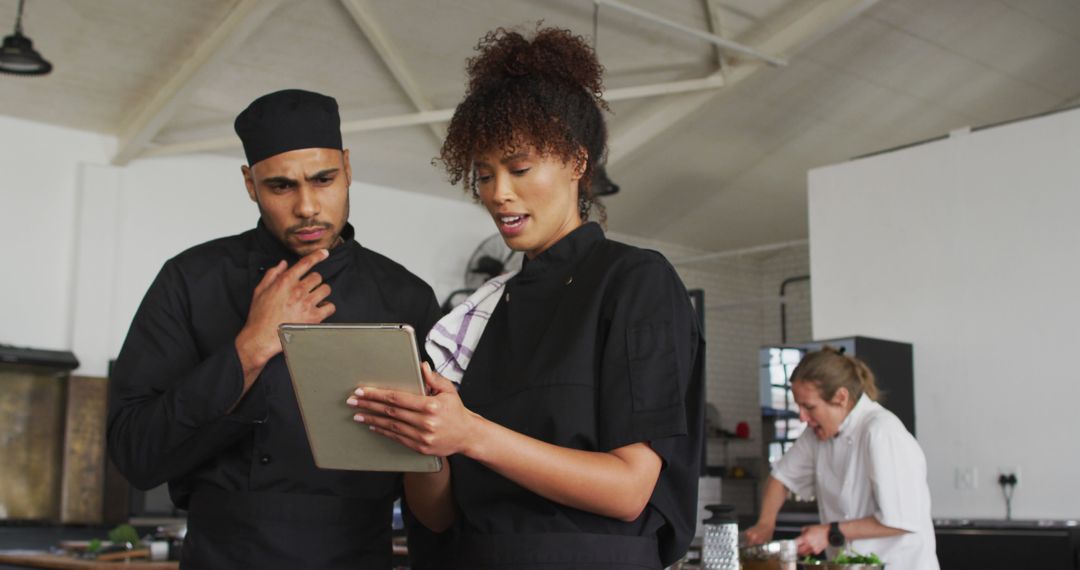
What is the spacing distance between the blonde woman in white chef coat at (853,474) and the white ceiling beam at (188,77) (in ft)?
17.0

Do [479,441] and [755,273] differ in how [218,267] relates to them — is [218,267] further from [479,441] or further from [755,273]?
[755,273]

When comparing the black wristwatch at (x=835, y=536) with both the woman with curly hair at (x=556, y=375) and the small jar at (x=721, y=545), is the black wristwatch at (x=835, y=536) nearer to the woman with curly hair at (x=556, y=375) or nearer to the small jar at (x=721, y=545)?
the small jar at (x=721, y=545)

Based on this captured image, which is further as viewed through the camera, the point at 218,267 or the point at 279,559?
the point at 218,267

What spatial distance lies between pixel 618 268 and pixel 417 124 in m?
9.14

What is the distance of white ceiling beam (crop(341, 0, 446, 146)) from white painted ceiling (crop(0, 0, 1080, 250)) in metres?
0.02

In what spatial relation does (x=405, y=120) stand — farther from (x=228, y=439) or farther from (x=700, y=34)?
(x=228, y=439)

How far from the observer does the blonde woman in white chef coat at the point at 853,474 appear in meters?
4.05

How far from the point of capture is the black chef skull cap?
2170 millimetres

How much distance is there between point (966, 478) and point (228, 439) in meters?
6.42

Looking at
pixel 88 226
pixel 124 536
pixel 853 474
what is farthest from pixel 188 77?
A: pixel 853 474

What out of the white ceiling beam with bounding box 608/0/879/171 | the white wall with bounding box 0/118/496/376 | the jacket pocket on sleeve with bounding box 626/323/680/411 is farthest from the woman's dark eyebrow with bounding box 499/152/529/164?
the white wall with bounding box 0/118/496/376

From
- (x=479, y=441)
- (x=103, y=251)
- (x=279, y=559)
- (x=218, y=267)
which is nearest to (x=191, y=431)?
(x=279, y=559)

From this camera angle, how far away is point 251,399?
2.02m

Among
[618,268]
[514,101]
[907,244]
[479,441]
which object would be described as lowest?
[479,441]
